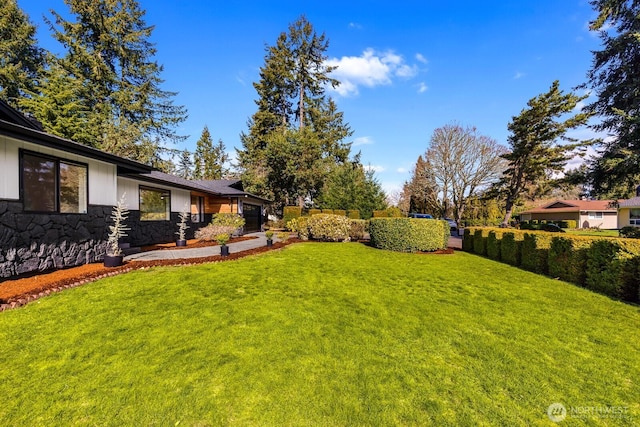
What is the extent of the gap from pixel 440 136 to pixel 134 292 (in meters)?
28.6

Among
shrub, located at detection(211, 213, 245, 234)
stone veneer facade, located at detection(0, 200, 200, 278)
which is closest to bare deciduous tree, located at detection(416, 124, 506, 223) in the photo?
shrub, located at detection(211, 213, 245, 234)

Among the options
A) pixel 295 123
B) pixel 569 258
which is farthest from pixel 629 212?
pixel 295 123

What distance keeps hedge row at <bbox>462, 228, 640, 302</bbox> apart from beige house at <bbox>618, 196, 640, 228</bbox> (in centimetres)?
2978

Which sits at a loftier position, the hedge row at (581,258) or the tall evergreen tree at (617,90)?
the tall evergreen tree at (617,90)

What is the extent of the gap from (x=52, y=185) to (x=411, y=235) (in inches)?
445

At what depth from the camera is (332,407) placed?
2.22 m

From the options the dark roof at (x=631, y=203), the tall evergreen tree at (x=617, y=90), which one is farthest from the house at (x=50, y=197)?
the dark roof at (x=631, y=203)

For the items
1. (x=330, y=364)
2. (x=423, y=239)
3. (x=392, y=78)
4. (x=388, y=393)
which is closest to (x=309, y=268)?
(x=330, y=364)

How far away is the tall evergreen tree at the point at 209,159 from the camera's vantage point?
39000 mm

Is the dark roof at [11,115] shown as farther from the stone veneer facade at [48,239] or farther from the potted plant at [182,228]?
the potted plant at [182,228]

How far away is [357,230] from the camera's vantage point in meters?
14.3

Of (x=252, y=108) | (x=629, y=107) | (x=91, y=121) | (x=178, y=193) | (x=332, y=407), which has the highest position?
(x=252, y=108)

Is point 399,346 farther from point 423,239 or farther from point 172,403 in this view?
point 423,239

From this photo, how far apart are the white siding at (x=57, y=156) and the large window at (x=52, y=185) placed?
14 centimetres
